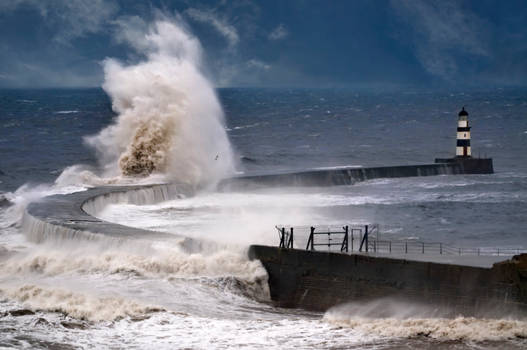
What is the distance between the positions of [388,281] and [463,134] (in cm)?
2419

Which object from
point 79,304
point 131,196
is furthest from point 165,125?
point 79,304

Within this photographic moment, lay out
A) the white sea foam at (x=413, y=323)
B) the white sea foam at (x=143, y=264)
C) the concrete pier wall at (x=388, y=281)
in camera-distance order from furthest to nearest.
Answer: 1. the white sea foam at (x=143, y=264)
2. the concrete pier wall at (x=388, y=281)
3. the white sea foam at (x=413, y=323)

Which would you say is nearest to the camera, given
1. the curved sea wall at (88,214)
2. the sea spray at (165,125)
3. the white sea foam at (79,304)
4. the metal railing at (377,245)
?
the white sea foam at (79,304)

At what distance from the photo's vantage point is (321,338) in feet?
45.0

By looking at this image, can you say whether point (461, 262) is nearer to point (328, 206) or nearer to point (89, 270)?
point (89, 270)

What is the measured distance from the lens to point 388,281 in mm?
15289

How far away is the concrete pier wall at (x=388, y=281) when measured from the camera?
14.2 m

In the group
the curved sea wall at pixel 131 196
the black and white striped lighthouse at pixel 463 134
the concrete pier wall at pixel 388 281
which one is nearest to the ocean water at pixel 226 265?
the concrete pier wall at pixel 388 281

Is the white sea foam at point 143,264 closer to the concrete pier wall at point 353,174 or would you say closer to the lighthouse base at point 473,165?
the concrete pier wall at point 353,174

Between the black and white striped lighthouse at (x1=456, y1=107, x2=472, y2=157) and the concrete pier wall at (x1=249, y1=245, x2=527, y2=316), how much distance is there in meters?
22.3

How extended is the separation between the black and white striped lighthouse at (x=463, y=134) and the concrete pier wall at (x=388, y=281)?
2234cm

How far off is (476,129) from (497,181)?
105ft

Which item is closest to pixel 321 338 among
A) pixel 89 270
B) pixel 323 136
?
pixel 89 270

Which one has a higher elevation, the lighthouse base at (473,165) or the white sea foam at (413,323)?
the lighthouse base at (473,165)
